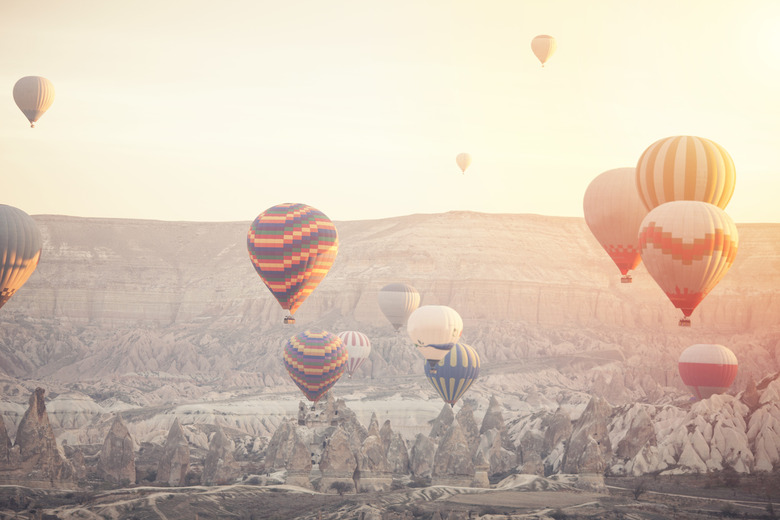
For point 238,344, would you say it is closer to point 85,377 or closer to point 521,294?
point 85,377

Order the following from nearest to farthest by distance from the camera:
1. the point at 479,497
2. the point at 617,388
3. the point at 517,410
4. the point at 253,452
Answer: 1. the point at 479,497
2. the point at 253,452
3. the point at 517,410
4. the point at 617,388

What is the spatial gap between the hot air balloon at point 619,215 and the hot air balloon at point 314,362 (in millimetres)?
26780

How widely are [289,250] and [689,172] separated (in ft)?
→ 86.2

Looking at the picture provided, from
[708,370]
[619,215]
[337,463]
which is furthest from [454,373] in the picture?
[619,215]

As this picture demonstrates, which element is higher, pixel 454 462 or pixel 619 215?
pixel 619 215

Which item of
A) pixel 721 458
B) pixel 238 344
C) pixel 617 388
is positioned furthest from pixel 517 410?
pixel 238 344

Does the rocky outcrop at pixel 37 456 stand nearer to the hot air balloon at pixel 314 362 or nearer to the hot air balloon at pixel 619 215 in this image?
the hot air balloon at pixel 314 362

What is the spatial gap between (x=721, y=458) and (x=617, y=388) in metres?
57.9

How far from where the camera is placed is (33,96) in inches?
4210

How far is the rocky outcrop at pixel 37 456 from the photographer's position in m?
81.5

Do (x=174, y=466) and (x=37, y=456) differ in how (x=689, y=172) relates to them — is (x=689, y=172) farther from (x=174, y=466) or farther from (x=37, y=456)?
(x=37, y=456)

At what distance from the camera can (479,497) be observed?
262 ft

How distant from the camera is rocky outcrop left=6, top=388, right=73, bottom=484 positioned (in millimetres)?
81500

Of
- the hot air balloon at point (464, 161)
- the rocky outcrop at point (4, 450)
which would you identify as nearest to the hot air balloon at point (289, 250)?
the rocky outcrop at point (4, 450)
